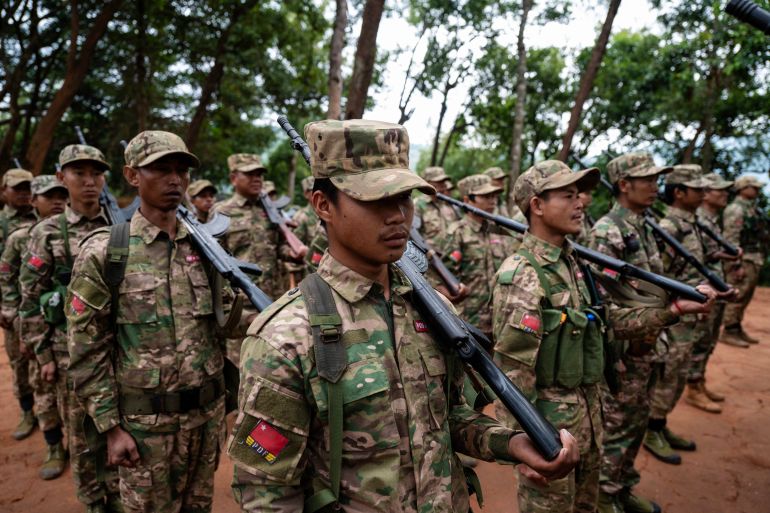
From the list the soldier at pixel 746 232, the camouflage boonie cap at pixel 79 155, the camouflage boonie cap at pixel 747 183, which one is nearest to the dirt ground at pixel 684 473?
the soldier at pixel 746 232

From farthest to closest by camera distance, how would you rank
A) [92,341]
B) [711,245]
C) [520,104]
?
[520,104], [711,245], [92,341]

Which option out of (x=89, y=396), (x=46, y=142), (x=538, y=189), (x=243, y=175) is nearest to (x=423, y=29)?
(x=46, y=142)

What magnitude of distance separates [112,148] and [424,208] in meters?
14.3

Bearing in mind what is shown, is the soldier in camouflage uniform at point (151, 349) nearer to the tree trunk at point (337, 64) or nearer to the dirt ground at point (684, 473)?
the dirt ground at point (684, 473)

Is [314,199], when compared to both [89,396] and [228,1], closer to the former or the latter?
[89,396]

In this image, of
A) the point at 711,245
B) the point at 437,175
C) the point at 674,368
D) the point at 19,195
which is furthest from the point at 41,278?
the point at 711,245

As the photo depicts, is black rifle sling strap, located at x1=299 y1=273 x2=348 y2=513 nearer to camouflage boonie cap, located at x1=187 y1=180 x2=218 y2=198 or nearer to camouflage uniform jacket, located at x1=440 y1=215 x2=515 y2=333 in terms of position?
camouflage uniform jacket, located at x1=440 y1=215 x2=515 y2=333

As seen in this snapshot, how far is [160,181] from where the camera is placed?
9.22ft

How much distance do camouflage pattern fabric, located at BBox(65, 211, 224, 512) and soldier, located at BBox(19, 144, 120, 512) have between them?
50.7 inches

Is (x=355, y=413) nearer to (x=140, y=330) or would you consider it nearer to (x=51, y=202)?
(x=140, y=330)

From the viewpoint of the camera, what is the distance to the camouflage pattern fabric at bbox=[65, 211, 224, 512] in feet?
8.45

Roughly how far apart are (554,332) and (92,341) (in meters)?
2.56

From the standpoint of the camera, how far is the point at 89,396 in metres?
2.56

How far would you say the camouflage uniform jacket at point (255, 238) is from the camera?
6.29 meters
